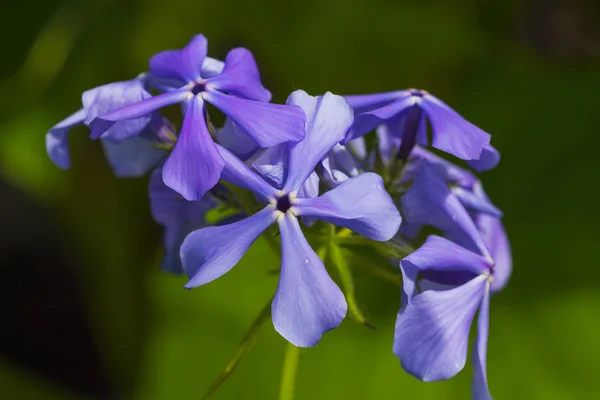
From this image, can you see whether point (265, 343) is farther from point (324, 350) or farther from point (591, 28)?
point (591, 28)

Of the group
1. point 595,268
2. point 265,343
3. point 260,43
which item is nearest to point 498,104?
point 595,268

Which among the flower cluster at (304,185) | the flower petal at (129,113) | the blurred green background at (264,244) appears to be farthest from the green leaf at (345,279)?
the blurred green background at (264,244)

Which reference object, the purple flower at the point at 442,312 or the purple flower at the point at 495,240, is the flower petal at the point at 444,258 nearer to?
the purple flower at the point at 442,312

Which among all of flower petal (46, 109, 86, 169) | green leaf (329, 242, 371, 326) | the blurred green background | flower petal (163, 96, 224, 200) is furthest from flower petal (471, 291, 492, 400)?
the blurred green background

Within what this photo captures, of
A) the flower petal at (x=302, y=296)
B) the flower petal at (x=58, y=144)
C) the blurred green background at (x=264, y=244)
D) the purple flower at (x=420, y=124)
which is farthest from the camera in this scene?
the blurred green background at (x=264, y=244)

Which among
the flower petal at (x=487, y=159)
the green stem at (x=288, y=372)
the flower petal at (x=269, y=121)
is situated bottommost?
the green stem at (x=288, y=372)

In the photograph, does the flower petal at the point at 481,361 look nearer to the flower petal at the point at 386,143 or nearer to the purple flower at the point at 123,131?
the flower petal at the point at 386,143

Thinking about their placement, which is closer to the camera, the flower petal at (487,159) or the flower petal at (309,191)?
the flower petal at (309,191)

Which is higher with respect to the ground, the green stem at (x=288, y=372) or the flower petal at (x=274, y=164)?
the flower petal at (x=274, y=164)

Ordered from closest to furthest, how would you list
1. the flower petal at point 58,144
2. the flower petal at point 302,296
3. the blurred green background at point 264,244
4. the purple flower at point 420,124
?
1. the flower petal at point 302,296
2. the purple flower at point 420,124
3. the flower petal at point 58,144
4. the blurred green background at point 264,244
